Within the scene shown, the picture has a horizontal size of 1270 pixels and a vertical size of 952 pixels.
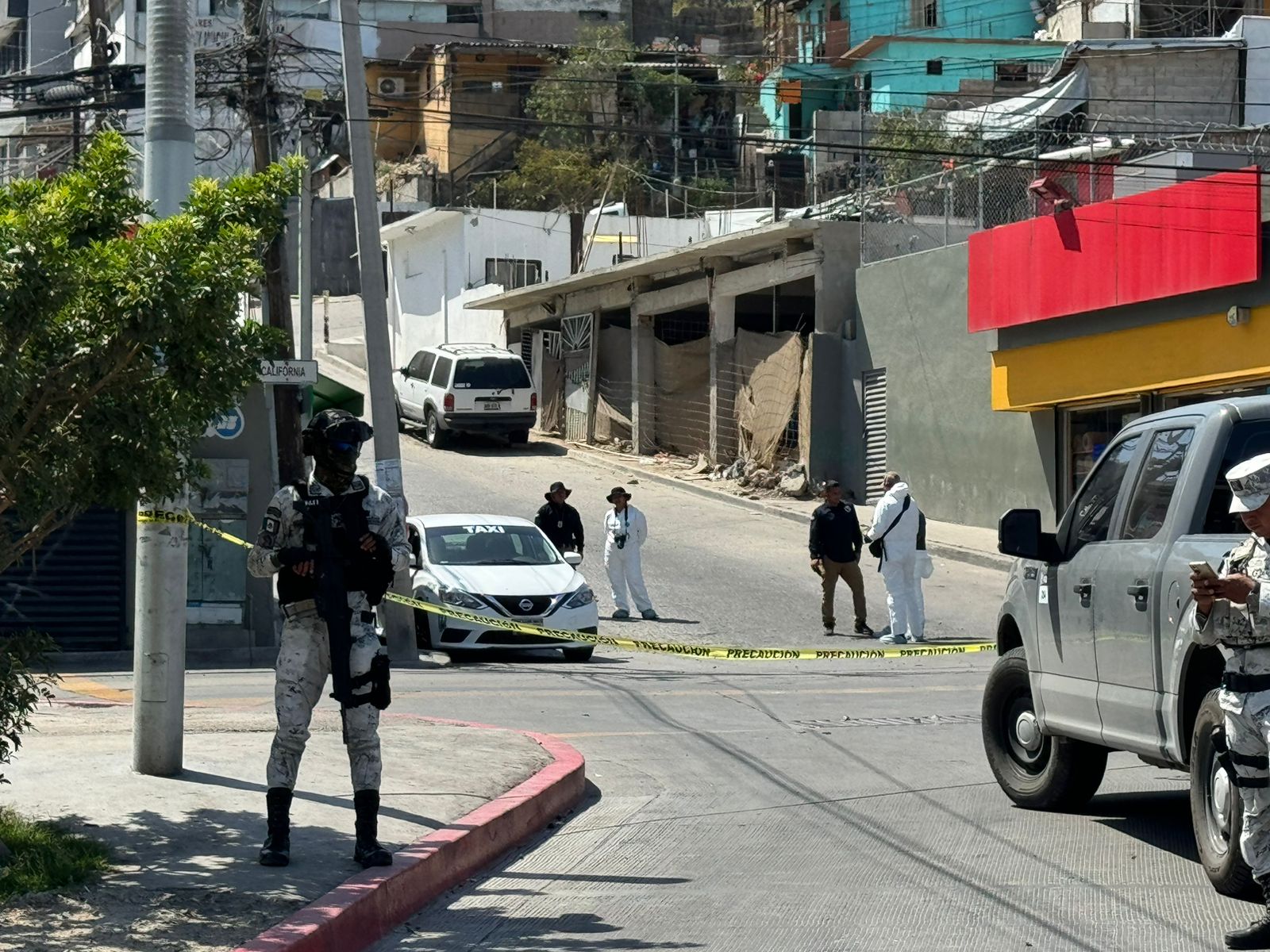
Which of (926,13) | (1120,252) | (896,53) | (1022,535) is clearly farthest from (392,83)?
(1022,535)

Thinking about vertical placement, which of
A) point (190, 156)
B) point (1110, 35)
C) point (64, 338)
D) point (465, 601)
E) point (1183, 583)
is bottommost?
point (465, 601)

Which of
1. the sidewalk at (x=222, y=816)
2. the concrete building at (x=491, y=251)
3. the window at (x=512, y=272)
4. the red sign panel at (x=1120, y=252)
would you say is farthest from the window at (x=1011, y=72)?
the sidewalk at (x=222, y=816)

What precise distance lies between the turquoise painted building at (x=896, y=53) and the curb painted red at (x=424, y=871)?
143 feet

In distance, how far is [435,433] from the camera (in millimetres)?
36969

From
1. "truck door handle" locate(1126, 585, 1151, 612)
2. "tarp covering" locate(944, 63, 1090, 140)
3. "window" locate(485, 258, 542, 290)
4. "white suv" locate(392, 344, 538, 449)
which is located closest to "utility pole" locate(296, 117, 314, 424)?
"white suv" locate(392, 344, 538, 449)

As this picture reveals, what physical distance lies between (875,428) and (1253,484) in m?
25.6

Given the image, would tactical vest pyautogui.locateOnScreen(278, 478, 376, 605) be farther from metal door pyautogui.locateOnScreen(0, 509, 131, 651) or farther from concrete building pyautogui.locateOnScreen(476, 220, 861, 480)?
concrete building pyautogui.locateOnScreen(476, 220, 861, 480)

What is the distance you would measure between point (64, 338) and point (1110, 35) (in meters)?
46.6

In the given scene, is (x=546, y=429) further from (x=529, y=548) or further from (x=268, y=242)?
(x=268, y=242)

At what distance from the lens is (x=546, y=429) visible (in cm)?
4131

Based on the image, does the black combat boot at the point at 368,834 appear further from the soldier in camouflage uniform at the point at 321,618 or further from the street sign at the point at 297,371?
the street sign at the point at 297,371

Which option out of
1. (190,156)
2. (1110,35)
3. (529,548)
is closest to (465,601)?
(529,548)

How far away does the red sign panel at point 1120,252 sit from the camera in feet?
71.8

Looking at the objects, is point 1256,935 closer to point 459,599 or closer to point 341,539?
point 341,539
